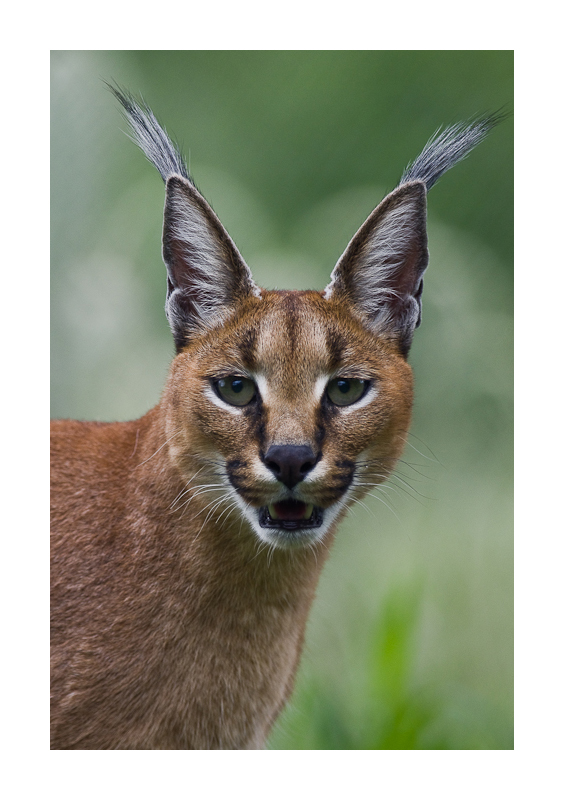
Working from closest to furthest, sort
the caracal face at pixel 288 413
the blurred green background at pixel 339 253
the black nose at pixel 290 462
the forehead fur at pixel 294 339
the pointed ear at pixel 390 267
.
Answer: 1. the black nose at pixel 290 462
2. the caracal face at pixel 288 413
3. the forehead fur at pixel 294 339
4. the pointed ear at pixel 390 267
5. the blurred green background at pixel 339 253

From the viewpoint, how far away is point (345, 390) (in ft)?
10.2

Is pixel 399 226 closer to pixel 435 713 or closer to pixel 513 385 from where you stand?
pixel 513 385

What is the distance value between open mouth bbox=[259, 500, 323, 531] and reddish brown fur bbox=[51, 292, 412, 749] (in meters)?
0.25

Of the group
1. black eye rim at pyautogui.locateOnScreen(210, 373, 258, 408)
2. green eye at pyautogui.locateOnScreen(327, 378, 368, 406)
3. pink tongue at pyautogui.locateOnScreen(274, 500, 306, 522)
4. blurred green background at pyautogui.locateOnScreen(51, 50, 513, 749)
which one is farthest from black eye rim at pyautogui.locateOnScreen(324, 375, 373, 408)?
blurred green background at pyautogui.locateOnScreen(51, 50, 513, 749)

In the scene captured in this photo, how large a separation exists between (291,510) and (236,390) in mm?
478

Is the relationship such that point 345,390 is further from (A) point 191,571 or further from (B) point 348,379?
(A) point 191,571

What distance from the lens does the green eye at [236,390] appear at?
308cm

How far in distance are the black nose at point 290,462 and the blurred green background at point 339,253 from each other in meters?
0.81

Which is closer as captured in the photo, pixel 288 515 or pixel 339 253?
pixel 288 515

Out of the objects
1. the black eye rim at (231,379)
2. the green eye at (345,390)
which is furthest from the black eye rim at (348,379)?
the black eye rim at (231,379)

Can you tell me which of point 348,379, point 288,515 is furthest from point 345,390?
point 288,515

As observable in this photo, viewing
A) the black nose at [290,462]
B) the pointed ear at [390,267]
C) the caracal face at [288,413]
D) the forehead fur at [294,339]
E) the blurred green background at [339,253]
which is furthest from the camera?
the blurred green background at [339,253]

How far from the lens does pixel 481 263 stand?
13.4 feet

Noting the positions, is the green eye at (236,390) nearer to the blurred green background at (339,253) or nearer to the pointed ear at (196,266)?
the pointed ear at (196,266)
